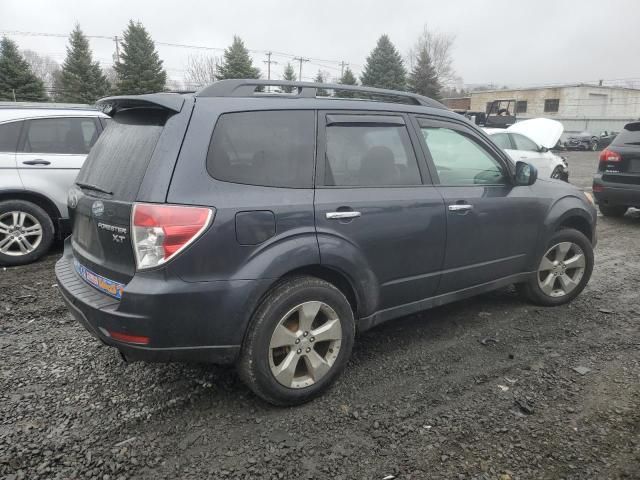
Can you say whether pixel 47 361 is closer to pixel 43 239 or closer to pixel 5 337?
pixel 5 337

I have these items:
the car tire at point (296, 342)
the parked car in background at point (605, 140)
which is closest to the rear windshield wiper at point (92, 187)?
the car tire at point (296, 342)

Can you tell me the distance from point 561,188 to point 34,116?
5855 millimetres

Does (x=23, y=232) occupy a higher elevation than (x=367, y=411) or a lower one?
higher

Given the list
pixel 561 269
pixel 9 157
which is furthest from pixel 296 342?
pixel 9 157

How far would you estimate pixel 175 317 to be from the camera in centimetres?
241

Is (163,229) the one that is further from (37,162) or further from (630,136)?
(630,136)

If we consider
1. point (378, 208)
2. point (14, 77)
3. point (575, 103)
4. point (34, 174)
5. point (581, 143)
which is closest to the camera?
point (378, 208)

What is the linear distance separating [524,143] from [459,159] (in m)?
9.02

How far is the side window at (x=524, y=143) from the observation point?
1167cm

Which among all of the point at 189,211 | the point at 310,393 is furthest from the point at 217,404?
the point at 189,211

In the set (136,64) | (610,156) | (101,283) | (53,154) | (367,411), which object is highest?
(136,64)

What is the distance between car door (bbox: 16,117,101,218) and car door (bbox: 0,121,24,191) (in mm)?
56

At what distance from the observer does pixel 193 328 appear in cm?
246

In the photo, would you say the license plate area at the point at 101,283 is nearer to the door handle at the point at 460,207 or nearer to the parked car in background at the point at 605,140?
the door handle at the point at 460,207
